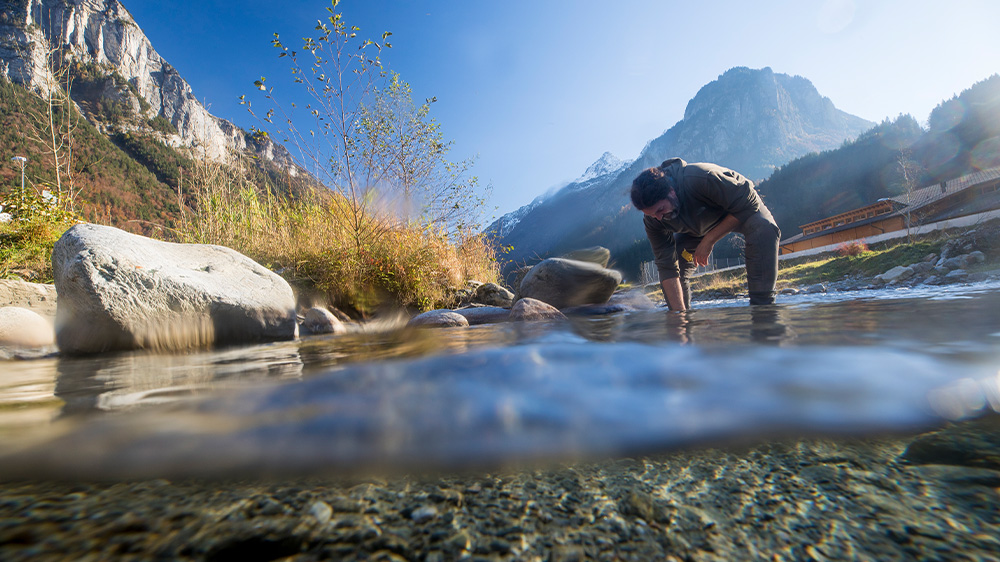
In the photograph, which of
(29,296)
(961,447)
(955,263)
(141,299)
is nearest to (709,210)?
(961,447)

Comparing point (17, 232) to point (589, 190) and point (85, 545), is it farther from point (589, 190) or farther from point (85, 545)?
point (589, 190)

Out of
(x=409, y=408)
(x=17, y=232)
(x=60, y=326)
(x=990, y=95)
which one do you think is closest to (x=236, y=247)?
(x=17, y=232)

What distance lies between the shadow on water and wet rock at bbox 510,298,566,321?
10.3ft

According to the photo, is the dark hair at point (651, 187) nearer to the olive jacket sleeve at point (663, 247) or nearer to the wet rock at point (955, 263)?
the olive jacket sleeve at point (663, 247)

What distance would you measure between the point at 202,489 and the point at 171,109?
106502 mm

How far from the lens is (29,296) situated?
14.8 feet

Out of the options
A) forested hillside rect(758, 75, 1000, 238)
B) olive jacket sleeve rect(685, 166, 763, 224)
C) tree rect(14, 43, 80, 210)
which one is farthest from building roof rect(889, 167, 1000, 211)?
tree rect(14, 43, 80, 210)

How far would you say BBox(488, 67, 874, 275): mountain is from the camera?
120 meters

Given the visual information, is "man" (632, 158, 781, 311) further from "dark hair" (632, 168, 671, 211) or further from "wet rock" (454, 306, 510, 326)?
"wet rock" (454, 306, 510, 326)

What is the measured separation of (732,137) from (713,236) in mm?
150733

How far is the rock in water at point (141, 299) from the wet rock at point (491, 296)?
14.8 feet

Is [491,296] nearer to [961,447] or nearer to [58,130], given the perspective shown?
[961,447]

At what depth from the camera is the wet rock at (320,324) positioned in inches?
198

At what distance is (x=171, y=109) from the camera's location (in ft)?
253
